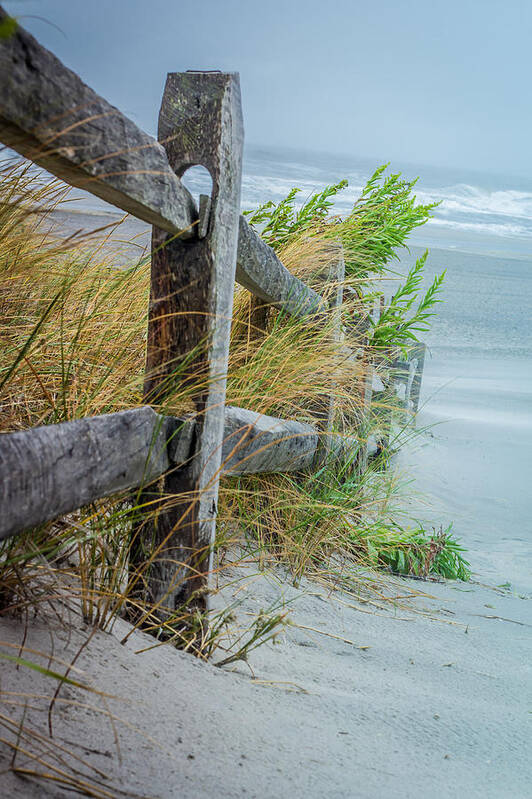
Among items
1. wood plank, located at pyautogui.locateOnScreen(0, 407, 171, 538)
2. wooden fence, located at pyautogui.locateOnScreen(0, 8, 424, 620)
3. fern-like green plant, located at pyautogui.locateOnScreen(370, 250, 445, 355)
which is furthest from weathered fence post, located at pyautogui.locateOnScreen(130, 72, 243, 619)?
fern-like green plant, located at pyautogui.locateOnScreen(370, 250, 445, 355)

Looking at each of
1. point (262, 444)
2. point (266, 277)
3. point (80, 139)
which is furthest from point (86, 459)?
point (266, 277)

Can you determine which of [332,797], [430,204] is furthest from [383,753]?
[430,204]

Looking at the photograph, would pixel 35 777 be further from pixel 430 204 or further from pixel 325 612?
pixel 430 204

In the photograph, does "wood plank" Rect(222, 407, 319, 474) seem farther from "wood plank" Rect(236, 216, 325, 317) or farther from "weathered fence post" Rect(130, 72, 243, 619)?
"wood plank" Rect(236, 216, 325, 317)

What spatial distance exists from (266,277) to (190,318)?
2.14ft

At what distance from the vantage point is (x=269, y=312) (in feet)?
8.84

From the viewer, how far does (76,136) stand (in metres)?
0.97

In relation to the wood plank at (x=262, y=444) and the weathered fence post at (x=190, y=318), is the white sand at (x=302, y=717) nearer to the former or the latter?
the weathered fence post at (x=190, y=318)

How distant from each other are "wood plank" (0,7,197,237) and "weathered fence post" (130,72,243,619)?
192 millimetres

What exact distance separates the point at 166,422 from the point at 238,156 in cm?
63

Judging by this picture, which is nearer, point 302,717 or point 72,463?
point 72,463

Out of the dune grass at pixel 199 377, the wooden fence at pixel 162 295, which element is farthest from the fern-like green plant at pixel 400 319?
the wooden fence at pixel 162 295

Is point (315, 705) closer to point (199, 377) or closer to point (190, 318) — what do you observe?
point (199, 377)

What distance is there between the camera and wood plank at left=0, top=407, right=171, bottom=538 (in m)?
0.87
